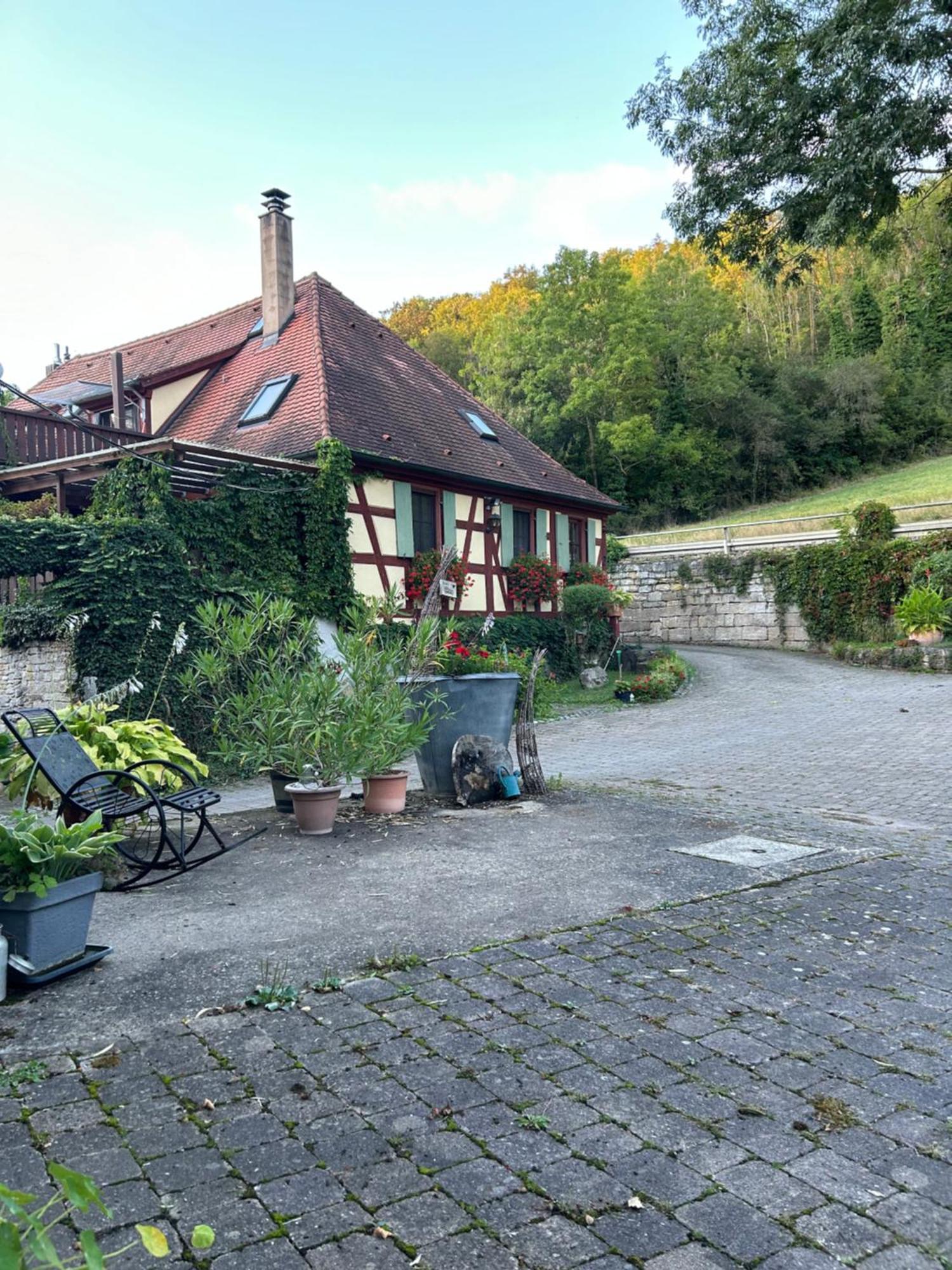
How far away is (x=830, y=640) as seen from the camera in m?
20.0

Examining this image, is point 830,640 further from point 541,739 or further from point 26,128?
point 26,128

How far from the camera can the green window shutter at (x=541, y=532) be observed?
18859 millimetres

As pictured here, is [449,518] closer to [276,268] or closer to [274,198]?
[276,268]

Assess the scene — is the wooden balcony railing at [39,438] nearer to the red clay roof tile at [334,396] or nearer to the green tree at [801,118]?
the red clay roof tile at [334,396]

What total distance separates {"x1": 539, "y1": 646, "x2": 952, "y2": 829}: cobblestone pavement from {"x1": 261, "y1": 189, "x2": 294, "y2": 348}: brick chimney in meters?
9.42

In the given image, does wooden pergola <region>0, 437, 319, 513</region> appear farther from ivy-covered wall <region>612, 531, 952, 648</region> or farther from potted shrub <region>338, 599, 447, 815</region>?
ivy-covered wall <region>612, 531, 952, 648</region>

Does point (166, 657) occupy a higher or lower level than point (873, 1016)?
higher

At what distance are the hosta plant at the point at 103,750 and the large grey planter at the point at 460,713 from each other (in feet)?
5.89

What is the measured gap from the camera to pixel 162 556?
393 inches

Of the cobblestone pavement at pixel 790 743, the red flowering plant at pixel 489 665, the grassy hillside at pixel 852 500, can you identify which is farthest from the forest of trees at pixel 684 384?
the red flowering plant at pixel 489 665

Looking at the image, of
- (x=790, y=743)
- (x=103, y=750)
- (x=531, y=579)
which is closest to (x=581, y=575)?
(x=531, y=579)

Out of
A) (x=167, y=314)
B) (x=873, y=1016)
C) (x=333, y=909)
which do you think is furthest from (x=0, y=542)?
(x=167, y=314)

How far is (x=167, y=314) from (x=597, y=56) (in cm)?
1791

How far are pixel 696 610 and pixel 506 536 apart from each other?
24.2ft
